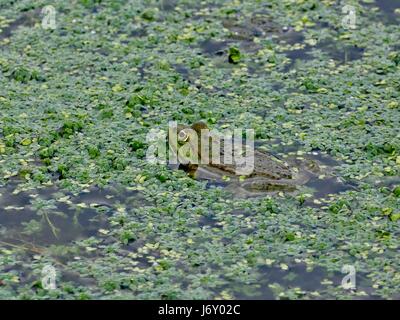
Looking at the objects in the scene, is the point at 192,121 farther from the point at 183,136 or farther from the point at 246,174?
the point at 246,174

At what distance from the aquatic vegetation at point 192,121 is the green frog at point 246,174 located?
13 cm

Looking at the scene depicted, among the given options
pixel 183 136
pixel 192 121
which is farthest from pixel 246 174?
pixel 192 121

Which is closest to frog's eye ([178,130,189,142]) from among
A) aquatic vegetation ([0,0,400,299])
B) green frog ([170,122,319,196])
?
green frog ([170,122,319,196])

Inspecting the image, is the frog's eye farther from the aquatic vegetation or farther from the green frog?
the aquatic vegetation

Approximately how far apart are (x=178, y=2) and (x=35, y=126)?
10.9ft

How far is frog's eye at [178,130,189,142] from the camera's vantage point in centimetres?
981

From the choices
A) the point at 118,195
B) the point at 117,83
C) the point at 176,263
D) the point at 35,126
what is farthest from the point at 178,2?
the point at 176,263

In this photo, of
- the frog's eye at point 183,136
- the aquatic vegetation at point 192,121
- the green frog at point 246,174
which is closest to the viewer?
the aquatic vegetation at point 192,121

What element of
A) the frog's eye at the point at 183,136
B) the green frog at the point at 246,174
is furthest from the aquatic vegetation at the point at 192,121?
the frog's eye at the point at 183,136

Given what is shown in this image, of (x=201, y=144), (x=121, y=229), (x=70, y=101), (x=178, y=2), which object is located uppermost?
(x=178, y=2)

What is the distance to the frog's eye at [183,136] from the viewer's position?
32.2ft

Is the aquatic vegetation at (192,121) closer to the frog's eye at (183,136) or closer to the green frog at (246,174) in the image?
the green frog at (246,174)
